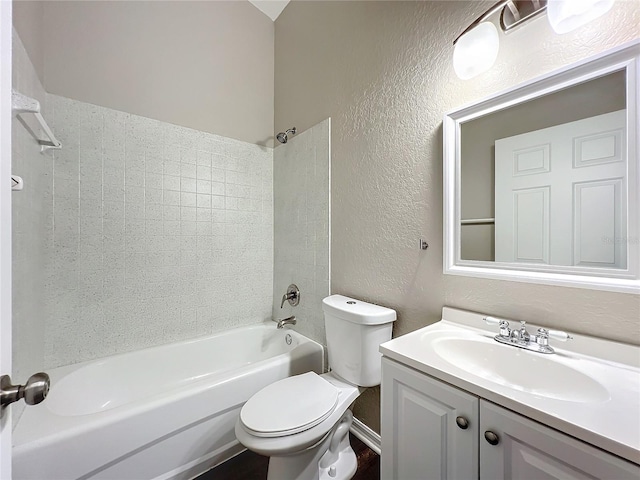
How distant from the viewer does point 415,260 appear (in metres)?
1.21

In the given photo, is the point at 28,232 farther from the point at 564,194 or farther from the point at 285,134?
the point at 564,194

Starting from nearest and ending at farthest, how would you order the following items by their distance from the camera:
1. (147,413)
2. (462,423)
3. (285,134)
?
(462,423) < (147,413) < (285,134)

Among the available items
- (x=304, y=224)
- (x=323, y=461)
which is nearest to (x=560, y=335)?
(x=323, y=461)

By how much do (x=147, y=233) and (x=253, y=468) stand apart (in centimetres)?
150

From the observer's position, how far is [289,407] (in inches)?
42.6

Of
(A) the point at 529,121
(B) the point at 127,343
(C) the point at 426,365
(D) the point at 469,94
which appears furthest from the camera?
(B) the point at 127,343

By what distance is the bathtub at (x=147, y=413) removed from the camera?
3.04 feet

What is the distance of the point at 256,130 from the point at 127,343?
1805 mm

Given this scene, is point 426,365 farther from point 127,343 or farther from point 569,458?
point 127,343

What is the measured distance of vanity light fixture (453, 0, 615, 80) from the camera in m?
0.72

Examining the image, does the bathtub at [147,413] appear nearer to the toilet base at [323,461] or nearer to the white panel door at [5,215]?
the toilet base at [323,461]

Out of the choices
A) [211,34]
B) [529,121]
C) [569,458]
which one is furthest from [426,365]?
[211,34]

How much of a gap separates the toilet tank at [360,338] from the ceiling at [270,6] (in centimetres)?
238

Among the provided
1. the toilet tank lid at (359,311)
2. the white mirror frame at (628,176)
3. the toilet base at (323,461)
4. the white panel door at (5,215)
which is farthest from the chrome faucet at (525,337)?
the white panel door at (5,215)
